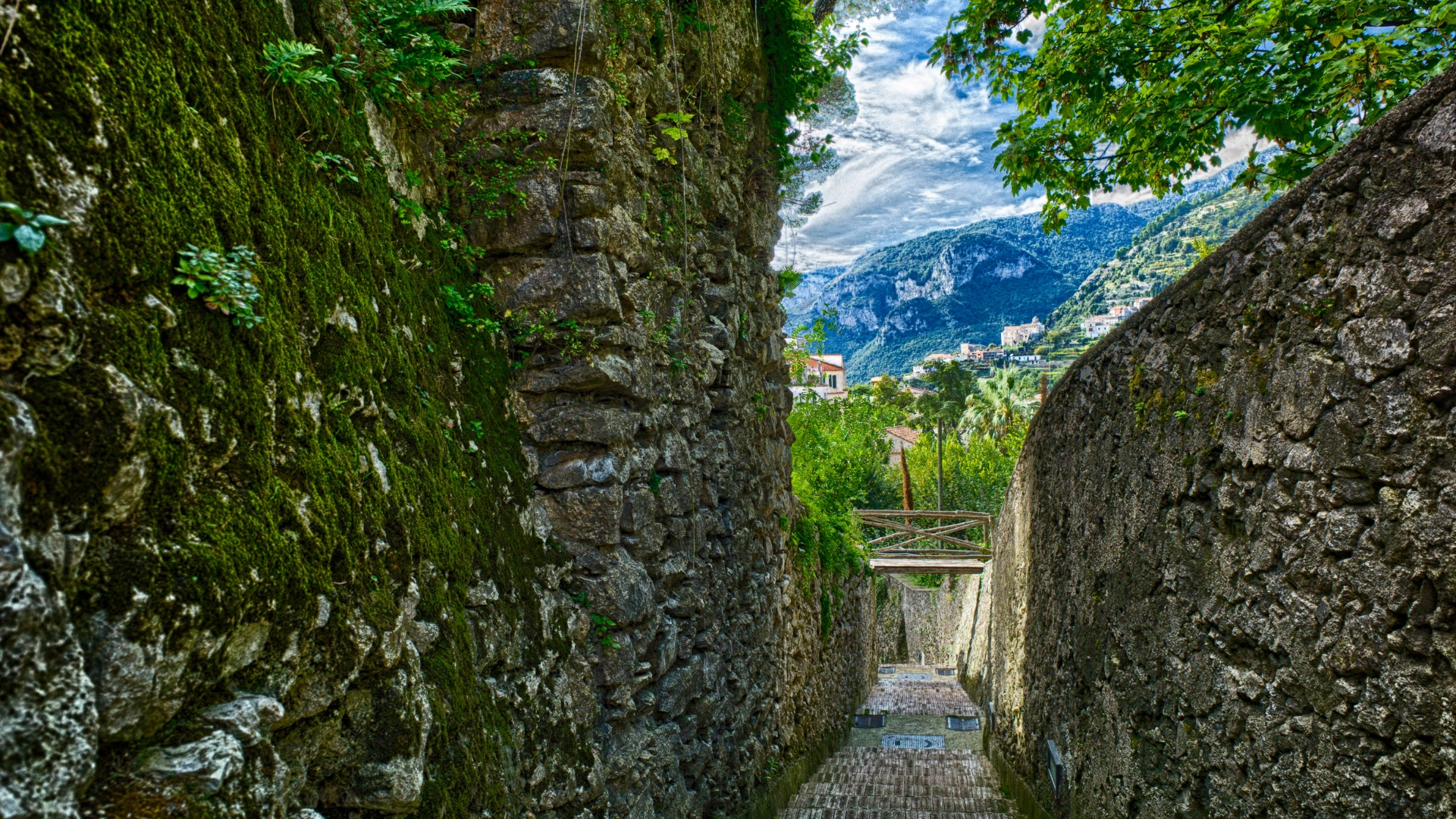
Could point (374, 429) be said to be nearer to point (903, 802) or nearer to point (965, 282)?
point (903, 802)

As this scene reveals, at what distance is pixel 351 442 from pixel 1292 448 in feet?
10.4

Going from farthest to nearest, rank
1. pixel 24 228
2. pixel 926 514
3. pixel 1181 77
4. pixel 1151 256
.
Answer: pixel 1151 256, pixel 926 514, pixel 1181 77, pixel 24 228

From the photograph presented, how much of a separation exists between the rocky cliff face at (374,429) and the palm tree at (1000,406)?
31.6 metres

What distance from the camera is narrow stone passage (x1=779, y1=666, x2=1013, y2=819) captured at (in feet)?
20.6

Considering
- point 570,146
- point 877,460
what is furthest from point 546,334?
point 877,460

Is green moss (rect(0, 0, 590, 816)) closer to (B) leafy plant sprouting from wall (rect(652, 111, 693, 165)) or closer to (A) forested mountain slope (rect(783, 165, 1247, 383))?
(B) leafy plant sprouting from wall (rect(652, 111, 693, 165))

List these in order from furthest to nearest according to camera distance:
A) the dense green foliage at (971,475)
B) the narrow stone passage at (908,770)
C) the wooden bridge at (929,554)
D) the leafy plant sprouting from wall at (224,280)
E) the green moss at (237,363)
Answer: the dense green foliage at (971,475), the wooden bridge at (929,554), the narrow stone passage at (908,770), the leafy plant sprouting from wall at (224,280), the green moss at (237,363)

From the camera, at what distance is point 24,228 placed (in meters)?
1.32

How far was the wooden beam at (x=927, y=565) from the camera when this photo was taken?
47.4ft

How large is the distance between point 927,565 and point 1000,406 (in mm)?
23154

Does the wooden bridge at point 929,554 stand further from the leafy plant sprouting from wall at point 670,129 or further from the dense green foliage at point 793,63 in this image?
the leafy plant sprouting from wall at point 670,129

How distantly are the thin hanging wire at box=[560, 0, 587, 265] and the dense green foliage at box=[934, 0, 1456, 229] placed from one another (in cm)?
406

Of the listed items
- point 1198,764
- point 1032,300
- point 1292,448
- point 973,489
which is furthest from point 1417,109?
point 1032,300

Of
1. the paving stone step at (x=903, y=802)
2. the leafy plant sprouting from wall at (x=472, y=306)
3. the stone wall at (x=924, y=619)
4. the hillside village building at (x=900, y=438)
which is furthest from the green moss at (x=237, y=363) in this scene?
the hillside village building at (x=900, y=438)
